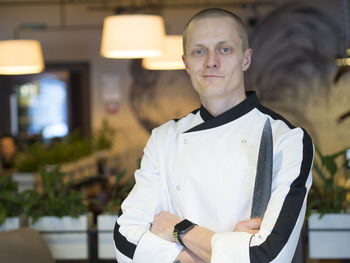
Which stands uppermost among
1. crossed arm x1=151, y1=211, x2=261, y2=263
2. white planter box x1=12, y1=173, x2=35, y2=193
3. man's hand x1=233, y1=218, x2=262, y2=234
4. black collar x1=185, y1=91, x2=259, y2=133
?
black collar x1=185, y1=91, x2=259, y2=133

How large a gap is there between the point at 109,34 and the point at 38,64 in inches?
49.8

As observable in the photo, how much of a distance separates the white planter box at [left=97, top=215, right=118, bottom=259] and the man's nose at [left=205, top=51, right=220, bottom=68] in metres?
1.57

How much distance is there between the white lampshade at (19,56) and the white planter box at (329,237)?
131 inches

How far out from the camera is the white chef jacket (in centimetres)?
152

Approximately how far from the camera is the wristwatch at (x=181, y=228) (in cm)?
164

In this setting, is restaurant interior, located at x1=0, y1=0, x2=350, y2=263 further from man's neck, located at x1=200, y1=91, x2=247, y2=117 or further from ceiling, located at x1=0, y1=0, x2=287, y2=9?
man's neck, located at x1=200, y1=91, x2=247, y2=117

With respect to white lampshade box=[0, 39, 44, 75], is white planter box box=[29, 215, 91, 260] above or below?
below

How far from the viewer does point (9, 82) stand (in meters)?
10.1

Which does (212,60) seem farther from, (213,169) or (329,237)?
(329,237)

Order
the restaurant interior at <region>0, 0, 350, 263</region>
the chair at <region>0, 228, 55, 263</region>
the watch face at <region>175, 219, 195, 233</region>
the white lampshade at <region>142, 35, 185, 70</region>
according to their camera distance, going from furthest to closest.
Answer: the restaurant interior at <region>0, 0, 350, 263</region> → the white lampshade at <region>142, 35, 185, 70</region> → the chair at <region>0, 228, 55, 263</region> → the watch face at <region>175, 219, 195, 233</region>

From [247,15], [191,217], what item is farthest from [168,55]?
[191,217]

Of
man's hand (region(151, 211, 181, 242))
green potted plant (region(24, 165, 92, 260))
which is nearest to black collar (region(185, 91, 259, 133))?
man's hand (region(151, 211, 181, 242))

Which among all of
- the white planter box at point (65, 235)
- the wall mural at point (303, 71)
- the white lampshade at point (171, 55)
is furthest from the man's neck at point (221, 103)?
the wall mural at point (303, 71)

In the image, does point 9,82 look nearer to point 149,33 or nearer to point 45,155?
point 45,155
